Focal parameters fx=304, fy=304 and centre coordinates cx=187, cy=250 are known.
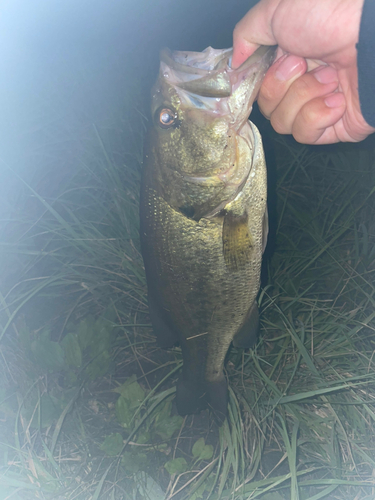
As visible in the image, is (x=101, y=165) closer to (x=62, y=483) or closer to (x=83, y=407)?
(x=83, y=407)

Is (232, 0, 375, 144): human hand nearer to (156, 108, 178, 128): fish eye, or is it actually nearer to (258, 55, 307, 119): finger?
(258, 55, 307, 119): finger

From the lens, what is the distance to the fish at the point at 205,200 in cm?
106

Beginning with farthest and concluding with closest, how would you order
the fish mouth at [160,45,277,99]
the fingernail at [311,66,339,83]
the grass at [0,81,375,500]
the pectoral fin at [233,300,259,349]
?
1. the grass at [0,81,375,500]
2. the pectoral fin at [233,300,259,349]
3. the fingernail at [311,66,339,83]
4. the fish mouth at [160,45,277,99]

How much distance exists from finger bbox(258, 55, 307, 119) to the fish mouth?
10.7 inches

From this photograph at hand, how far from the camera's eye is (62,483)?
1.76 meters

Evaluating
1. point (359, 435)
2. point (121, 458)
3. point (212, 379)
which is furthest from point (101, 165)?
point (359, 435)

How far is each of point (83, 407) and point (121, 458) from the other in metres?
0.39

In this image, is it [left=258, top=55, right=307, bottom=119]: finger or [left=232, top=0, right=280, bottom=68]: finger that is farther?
[left=258, top=55, right=307, bottom=119]: finger

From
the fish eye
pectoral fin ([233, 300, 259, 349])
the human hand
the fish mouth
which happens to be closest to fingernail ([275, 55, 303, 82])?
the human hand

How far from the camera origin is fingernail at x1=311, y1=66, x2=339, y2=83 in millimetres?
1331

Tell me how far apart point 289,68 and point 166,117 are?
0.61 metres

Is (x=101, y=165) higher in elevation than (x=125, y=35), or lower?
lower

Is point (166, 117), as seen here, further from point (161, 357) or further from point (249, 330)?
point (161, 357)

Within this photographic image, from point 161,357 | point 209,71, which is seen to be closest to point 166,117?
point 209,71
